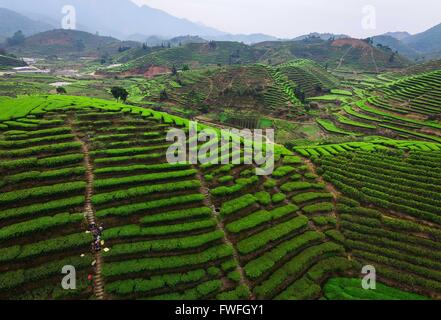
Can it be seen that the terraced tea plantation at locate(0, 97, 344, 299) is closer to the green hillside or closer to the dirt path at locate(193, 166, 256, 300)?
the dirt path at locate(193, 166, 256, 300)

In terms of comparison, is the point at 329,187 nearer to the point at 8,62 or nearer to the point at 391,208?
the point at 391,208

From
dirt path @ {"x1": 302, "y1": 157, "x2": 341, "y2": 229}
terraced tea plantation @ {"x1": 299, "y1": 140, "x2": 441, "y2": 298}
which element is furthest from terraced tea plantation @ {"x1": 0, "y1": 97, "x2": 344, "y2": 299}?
terraced tea plantation @ {"x1": 299, "y1": 140, "x2": 441, "y2": 298}

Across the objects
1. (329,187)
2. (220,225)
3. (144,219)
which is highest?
(329,187)

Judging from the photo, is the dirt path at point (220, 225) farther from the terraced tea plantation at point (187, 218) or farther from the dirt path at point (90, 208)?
the dirt path at point (90, 208)

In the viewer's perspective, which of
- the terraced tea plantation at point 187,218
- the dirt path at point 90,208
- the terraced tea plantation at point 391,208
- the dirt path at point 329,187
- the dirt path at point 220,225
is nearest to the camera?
the dirt path at point 90,208

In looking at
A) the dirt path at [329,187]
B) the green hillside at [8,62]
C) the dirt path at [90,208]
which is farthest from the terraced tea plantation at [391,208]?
the green hillside at [8,62]

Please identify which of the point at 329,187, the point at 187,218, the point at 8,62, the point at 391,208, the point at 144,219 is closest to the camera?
the point at 144,219

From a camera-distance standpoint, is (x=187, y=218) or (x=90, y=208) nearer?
(x=90, y=208)

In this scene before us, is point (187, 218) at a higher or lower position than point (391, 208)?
higher

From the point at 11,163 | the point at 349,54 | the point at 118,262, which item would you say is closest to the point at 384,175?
the point at 118,262

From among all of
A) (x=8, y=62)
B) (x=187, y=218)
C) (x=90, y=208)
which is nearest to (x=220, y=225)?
(x=187, y=218)
